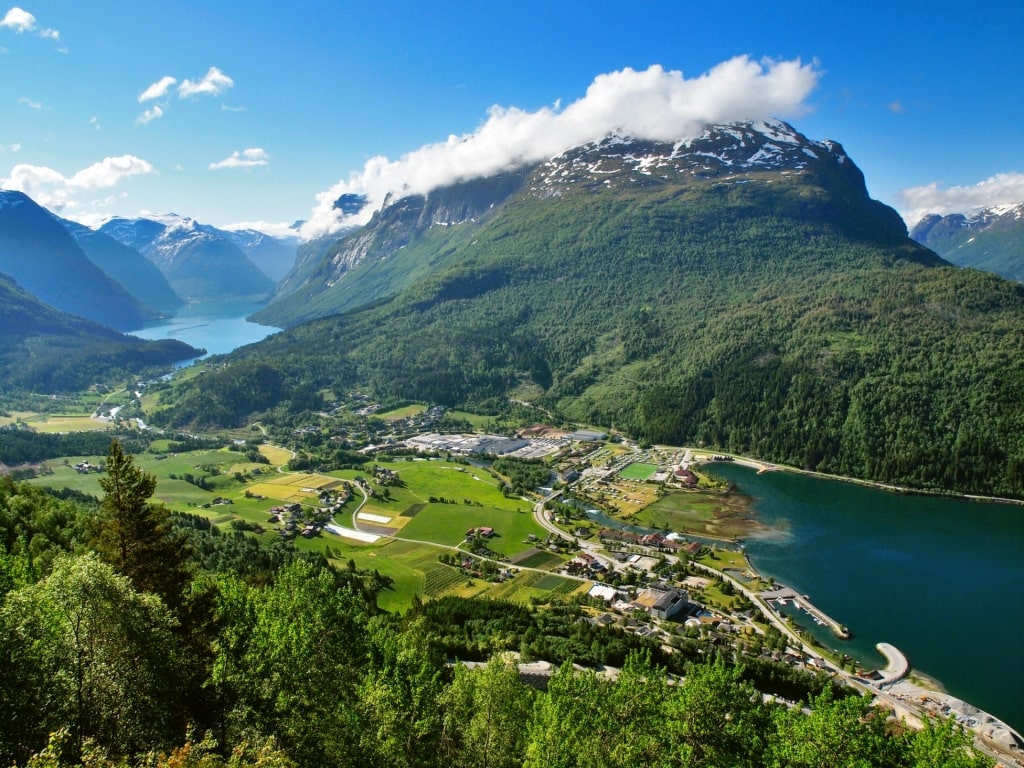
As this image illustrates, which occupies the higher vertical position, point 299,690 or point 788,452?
point 299,690

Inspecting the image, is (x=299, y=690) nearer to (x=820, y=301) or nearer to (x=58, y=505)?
(x=58, y=505)

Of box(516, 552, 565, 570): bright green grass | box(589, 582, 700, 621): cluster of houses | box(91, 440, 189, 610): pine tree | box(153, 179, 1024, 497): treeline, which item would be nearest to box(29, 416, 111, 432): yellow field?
box(153, 179, 1024, 497): treeline

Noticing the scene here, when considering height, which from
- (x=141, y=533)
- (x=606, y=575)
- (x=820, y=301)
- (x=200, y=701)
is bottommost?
(x=606, y=575)

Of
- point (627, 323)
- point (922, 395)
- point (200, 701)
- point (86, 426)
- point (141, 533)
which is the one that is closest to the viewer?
point (200, 701)

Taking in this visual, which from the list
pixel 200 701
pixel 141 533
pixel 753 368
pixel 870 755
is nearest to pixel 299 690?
pixel 200 701

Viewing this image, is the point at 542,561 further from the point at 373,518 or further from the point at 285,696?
the point at 285,696

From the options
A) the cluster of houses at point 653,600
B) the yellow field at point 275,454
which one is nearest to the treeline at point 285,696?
the cluster of houses at point 653,600

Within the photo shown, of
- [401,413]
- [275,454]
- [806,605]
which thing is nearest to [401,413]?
[401,413]

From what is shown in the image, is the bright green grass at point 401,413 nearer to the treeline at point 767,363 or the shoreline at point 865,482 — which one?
the treeline at point 767,363
